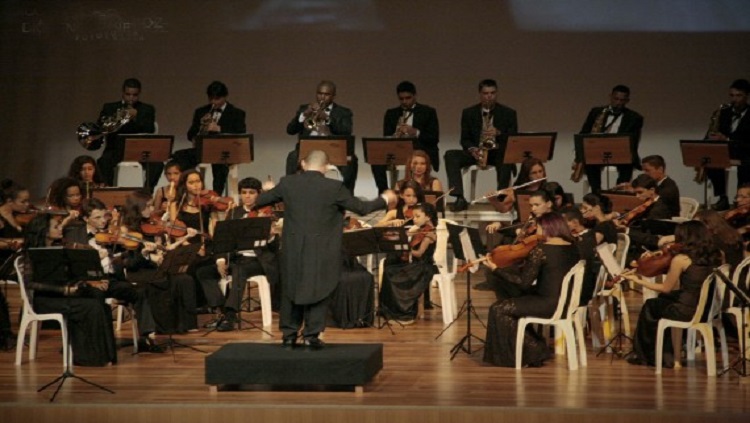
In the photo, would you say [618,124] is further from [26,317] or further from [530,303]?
[26,317]

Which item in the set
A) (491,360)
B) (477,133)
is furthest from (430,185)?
(491,360)

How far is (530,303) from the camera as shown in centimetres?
858

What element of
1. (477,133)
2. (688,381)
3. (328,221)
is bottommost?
→ (688,381)

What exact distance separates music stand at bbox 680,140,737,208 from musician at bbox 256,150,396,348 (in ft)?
14.2

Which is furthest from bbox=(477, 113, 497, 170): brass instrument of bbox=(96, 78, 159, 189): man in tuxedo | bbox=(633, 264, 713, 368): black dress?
bbox=(633, 264, 713, 368): black dress

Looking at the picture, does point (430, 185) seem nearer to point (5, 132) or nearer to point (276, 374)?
point (276, 374)

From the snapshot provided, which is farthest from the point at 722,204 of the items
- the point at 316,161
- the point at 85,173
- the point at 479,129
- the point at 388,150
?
the point at 85,173

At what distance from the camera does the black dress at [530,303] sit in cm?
855

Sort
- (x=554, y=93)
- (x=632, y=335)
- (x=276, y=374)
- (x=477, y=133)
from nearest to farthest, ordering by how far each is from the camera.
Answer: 1. (x=276, y=374)
2. (x=632, y=335)
3. (x=477, y=133)
4. (x=554, y=93)

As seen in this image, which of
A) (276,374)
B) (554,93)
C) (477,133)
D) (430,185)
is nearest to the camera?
(276,374)

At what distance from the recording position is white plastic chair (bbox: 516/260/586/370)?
8.49 m

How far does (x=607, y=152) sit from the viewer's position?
11.5m

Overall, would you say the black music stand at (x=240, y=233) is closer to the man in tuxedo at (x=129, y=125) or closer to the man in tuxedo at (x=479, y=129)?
the man in tuxedo at (x=129, y=125)

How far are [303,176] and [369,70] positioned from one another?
20.5ft
